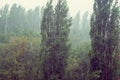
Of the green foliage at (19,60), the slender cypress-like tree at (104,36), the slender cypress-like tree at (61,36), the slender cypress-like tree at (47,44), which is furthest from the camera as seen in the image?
the green foliage at (19,60)

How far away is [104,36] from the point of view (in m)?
25.0

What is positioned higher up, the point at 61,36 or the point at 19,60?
the point at 61,36

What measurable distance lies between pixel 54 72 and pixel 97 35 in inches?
209

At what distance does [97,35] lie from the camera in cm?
2478

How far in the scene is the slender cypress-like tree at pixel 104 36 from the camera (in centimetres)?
2420

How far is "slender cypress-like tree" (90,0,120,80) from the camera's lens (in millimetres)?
24203

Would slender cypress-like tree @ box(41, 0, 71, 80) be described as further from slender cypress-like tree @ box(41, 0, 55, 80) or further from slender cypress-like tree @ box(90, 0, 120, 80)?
slender cypress-like tree @ box(90, 0, 120, 80)

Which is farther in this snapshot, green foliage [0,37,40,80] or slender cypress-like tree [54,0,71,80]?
green foliage [0,37,40,80]

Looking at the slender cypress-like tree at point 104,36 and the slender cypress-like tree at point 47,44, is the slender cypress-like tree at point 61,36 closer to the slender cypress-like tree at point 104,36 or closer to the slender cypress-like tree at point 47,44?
the slender cypress-like tree at point 47,44

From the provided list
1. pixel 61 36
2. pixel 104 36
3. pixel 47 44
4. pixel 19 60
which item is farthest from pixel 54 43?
pixel 19 60

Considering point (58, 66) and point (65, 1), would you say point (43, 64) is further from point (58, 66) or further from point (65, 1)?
point (65, 1)

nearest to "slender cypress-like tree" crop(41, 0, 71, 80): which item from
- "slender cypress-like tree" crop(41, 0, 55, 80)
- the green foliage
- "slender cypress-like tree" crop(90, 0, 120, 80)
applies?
"slender cypress-like tree" crop(41, 0, 55, 80)

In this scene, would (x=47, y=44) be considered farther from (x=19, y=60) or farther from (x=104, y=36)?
(x=19, y=60)

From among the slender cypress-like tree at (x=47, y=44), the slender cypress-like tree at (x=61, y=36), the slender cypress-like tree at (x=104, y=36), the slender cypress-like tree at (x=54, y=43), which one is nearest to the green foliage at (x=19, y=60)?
the slender cypress-like tree at (x=47, y=44)
